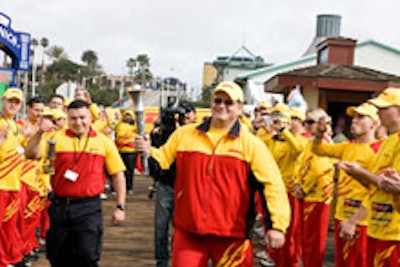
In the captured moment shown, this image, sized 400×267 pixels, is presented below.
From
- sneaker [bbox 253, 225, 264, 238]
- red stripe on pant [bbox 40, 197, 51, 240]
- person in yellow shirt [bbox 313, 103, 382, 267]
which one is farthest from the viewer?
sneaker [bbox 253, 225, 264, 238]

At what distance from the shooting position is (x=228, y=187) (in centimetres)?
459

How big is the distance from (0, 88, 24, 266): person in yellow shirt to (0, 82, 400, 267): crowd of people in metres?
0.01

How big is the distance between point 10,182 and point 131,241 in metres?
3.14

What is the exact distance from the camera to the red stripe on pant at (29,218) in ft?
24.1

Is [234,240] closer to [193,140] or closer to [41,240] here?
[193,140]

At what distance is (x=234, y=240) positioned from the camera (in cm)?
466

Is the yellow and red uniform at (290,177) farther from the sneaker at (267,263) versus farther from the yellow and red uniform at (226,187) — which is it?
the yellow and red uniform at (226,187)

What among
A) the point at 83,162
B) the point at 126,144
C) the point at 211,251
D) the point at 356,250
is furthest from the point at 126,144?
the point at 211,251

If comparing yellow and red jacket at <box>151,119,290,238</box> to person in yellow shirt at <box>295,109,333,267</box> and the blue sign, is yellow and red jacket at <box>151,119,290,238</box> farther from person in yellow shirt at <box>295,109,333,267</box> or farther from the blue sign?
the blue sign

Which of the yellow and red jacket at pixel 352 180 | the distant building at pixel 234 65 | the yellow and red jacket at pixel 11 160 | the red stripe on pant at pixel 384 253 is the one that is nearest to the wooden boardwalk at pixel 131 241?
the yellow and red jacket at pixel 11 160

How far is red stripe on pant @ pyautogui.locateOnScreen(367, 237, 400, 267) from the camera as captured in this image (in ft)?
14.9

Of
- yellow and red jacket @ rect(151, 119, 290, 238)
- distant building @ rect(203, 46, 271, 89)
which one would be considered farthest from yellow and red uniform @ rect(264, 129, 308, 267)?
distant building @ rect(203, 46, 271, 89)

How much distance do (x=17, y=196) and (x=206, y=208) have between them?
10.1 ft

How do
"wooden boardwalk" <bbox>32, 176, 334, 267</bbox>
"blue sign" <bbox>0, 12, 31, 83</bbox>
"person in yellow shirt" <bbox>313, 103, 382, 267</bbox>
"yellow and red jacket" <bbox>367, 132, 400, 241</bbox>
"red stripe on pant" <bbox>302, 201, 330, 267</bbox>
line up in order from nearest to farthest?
"yellow and red jacket" <bbox>367, 132, 400, 241</bbox>
"person in yellow shirt" <bbox>313, 103, 382, 267</bbox>
"red stripe on pant" <bbox>302, 201, 330, 267</bbox>
"wooden boardwalk" <bbox>32, 176, 334, 267</bbox>
"blue sign" <bbox>0, 12, 31, 83</bbox>
